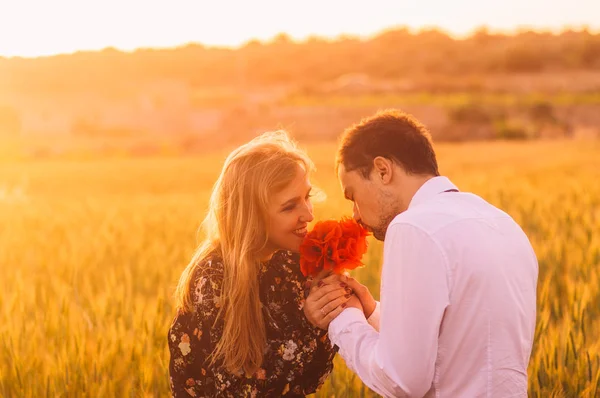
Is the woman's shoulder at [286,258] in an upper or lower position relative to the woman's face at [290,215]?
lower

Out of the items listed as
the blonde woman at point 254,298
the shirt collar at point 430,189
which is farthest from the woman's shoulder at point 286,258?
the shirt collar at point 430,189

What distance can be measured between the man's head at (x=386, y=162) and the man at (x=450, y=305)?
74mm

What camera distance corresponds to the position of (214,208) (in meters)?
2.81

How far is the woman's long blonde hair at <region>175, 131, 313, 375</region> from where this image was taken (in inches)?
100

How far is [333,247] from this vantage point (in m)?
2.39

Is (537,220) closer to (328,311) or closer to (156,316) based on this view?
(156,316)

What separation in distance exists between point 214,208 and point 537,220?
461 cm

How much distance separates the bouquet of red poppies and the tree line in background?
68168 millimetres

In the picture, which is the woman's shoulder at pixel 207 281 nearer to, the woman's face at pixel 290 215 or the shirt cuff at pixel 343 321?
the woman's face at pixel 290 215

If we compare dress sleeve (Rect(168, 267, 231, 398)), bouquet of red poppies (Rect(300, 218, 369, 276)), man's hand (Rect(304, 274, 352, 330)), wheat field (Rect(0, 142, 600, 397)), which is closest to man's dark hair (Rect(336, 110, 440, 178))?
bouquet of red poppies (Rect(300, 218, 369, 276))

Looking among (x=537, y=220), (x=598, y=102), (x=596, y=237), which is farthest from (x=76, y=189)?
(x=598, y=102)

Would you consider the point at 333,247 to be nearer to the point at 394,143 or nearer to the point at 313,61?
the point at 394,143

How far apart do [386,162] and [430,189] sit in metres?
0.16

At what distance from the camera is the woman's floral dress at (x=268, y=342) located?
2.62 meters
